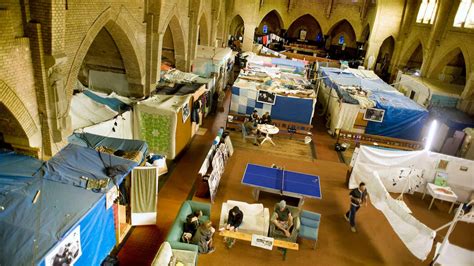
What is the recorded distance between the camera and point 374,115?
15.4 metres

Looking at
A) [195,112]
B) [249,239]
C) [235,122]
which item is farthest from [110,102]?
[235,122]

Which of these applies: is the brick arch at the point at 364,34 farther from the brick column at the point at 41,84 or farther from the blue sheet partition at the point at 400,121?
the brick column at the point at 41,84

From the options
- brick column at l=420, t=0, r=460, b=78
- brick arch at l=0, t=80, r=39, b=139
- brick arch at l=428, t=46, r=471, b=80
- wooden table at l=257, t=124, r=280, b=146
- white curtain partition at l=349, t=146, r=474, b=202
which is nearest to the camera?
brick arch at l=0, t=80, r=39, b=139

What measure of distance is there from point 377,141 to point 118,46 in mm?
12321

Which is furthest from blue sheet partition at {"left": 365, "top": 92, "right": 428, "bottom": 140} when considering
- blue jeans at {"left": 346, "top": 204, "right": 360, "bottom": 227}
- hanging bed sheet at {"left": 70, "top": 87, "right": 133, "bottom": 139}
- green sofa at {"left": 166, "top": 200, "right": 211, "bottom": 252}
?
hanging bed sheet at {"left": 70, "top": 87, "right": 133, "bottom": 139}

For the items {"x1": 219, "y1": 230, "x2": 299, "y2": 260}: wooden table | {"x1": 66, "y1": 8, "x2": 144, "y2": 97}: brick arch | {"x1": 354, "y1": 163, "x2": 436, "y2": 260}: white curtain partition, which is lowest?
{"x1": 219, "y1": 230, "x2": 299, "y2": 260}: wooden table

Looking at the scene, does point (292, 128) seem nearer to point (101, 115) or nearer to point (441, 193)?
point (441, 193)

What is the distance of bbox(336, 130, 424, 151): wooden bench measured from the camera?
15.3 metres

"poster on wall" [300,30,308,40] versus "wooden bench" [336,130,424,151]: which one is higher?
"poster on wall" [300,30,308,40]

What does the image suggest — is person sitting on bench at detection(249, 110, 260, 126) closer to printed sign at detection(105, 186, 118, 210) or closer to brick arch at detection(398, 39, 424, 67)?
printed sign at detection(105, 186, 118, 210)

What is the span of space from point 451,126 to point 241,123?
408 inches

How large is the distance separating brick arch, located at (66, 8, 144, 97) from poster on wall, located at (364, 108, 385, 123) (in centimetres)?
1045

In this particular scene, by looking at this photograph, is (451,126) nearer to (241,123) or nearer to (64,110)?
(241,123)

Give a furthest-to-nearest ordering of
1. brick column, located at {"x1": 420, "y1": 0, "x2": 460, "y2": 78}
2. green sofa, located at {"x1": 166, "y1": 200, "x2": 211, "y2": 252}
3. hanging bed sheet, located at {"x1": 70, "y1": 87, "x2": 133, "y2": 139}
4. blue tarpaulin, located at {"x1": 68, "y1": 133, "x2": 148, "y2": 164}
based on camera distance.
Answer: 1. brick column, located at {"x1": 420, "y1": 0, "x2": 460, "y2": 78}
2. hanging bed sheet, located at {"x1": 70, "y1": 87, "x2": 133, "y2": 139}
3. blue tarpaulin, located at {"x1": 68, "y1": 133, "x2": 148, "y2": 164}
4. green sofa, located at {"x1": 166, "y1": 200, "x2": 211, "y2": 252}
